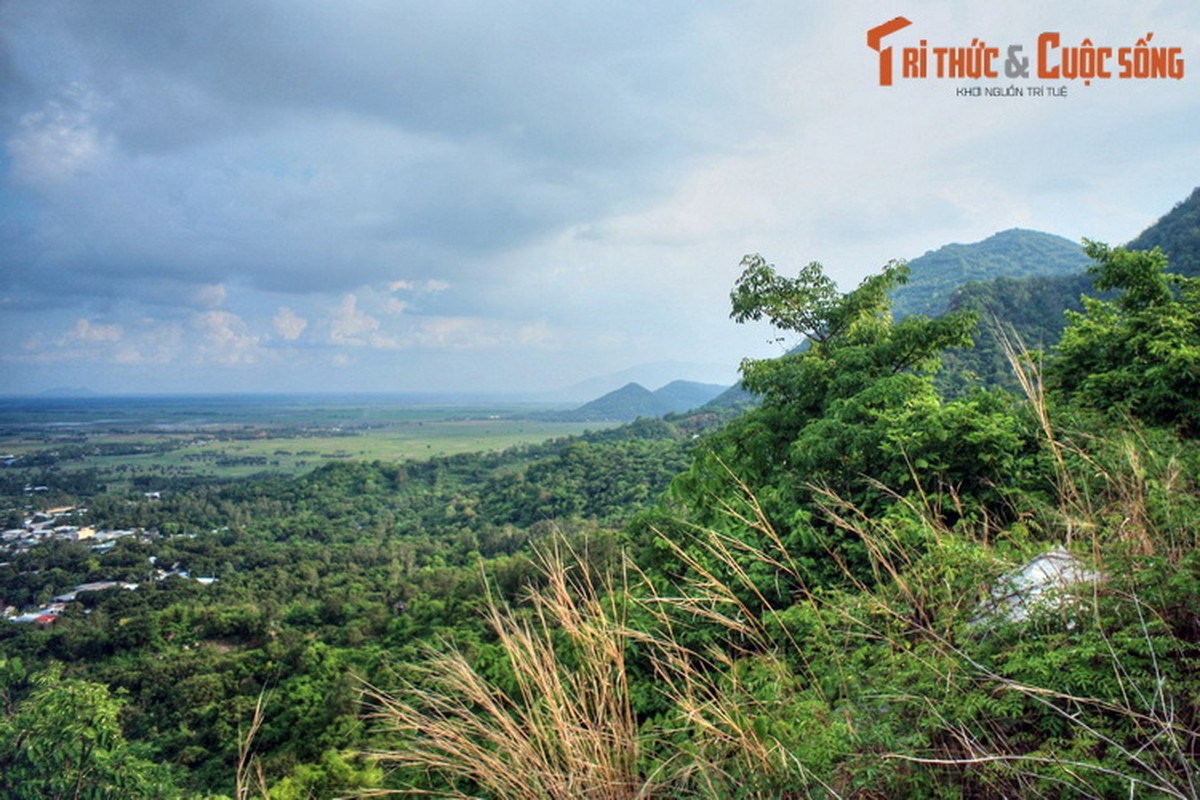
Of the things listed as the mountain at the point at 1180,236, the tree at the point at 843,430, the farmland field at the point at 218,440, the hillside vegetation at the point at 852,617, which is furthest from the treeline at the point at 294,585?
the mountain at the point at 1180,236

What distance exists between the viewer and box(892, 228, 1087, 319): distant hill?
99.8 m

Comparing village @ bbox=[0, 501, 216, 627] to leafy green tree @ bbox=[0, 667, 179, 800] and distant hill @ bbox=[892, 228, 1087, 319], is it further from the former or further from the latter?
distant hill @ bbox=[892, 228, 1087, 319]

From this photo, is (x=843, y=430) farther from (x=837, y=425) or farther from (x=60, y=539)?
(x=60, y=539)

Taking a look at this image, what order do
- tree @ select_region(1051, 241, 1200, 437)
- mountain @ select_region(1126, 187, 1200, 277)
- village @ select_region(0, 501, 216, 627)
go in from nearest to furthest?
tree @ select_region(1051, 241, 1200, 437)
mountain @ select_region(1126, 187, 1200, 277)
village @ select_region(0, 501, 216, 627)

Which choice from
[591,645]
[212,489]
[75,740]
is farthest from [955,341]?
[212,489]

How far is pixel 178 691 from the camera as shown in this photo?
69.1ft

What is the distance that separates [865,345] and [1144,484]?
17.6 feet

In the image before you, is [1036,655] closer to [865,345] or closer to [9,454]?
[865,345]

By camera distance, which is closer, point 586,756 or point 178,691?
point 586,756

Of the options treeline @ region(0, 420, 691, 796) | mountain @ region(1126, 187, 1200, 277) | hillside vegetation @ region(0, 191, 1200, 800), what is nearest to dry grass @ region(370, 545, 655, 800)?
hillside vegetation @ region(0, 191, 1200, 800)

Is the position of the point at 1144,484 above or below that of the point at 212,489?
above

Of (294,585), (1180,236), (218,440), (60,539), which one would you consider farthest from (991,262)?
(218,440)

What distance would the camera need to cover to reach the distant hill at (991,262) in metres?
A: 99.8

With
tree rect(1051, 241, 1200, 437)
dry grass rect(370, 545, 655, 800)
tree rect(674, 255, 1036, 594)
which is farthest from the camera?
tree rect(1051, 241, 1200, 437)
